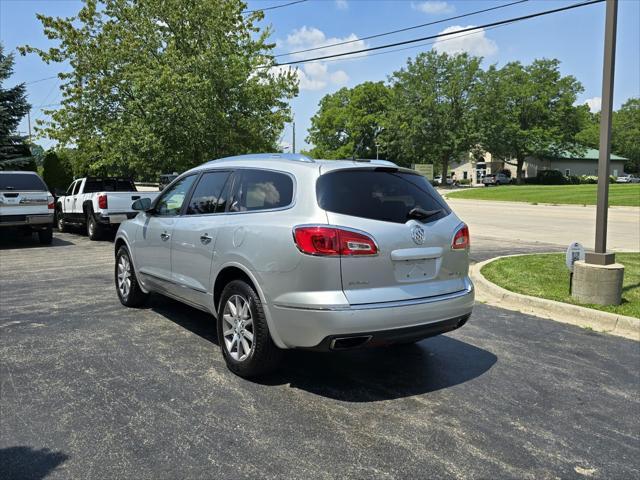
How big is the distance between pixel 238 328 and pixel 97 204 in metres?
11.0

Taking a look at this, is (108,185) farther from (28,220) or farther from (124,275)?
(124,275)

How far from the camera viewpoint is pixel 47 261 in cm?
1105

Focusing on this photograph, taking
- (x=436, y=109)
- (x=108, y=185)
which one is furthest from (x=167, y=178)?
(x=436, y=109)

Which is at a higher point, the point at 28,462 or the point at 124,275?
the point at 124,275

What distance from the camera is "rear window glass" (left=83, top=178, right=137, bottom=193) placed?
1545cm

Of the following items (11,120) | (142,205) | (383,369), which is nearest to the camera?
(383,369)

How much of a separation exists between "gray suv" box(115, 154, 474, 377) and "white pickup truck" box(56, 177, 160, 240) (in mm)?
8834

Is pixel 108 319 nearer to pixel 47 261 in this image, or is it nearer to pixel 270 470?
pixel 270 470

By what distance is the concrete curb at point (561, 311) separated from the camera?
20.1 ft

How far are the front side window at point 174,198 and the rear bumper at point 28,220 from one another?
9024mm

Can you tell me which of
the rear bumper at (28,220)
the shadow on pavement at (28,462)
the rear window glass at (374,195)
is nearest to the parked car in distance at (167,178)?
the rear bumper at (28,220)

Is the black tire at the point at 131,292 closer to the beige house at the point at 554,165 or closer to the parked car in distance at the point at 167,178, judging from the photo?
the parked car in distance at the point at 167,178

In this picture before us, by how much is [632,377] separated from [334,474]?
10.4 ft

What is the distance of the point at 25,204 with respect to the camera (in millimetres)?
13336
